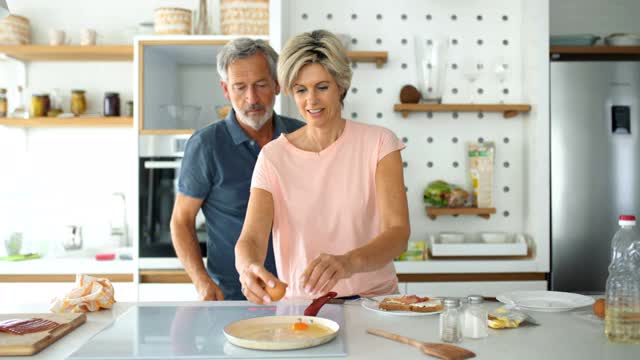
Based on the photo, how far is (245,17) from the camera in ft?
11.0

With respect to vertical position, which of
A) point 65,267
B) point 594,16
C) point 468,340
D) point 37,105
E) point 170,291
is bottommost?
point 170,291

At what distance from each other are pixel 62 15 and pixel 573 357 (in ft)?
11.8

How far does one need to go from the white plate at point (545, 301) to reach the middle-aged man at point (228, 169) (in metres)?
0.82

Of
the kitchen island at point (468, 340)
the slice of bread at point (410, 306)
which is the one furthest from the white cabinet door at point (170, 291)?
the slice of bread at point (410, 306)

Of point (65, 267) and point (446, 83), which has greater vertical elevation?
point (446, 83)

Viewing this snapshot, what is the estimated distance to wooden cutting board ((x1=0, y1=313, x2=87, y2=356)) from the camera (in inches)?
49.4

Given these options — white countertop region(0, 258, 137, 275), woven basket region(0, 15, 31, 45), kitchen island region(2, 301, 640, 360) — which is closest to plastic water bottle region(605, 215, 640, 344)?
kitchen island region(2, 301, 640, 360)

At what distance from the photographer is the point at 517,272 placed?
321cm

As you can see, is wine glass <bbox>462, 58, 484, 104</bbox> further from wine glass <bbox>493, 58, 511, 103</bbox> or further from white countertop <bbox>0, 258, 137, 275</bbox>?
white countertop <bbox>0, 258, 137, 275</bbox>

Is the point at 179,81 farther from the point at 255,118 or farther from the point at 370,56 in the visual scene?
the point at 255,118

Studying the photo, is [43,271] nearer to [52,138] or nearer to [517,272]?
[52,138]

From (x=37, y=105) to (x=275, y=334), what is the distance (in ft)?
9.43

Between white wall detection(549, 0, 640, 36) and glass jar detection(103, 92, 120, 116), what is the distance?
8.45 ft

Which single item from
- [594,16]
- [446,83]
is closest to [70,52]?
[446,83]
